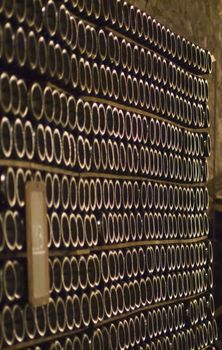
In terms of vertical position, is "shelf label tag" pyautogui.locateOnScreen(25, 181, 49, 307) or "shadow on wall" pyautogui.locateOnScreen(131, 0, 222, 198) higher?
"shadow on wall" pyautogui.locateOnScreen(131, 0, 222, 198)

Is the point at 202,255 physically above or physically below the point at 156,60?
below

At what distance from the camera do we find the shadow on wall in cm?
834

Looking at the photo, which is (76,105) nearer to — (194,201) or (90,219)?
(90,219)

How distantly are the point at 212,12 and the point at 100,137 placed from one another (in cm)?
413

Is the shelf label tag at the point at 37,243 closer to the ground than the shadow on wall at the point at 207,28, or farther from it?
closer to the ground

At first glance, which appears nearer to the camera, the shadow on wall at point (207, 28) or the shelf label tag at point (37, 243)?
the shelf label tag at point (37, 243)

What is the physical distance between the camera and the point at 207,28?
9.33 meters

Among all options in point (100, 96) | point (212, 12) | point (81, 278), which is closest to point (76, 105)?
point (100, 96)

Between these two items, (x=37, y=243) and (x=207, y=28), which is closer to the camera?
(x=37, y=243)

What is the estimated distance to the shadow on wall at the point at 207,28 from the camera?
8.34 meters

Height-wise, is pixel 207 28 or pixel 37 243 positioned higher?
pixel 207 28

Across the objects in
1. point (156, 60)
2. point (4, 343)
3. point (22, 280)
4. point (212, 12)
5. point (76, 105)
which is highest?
point (212, 12)

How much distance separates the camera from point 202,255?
25.1 feet

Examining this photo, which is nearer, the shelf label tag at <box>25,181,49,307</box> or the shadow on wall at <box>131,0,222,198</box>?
the shelf label tag at <box>25,181,49,307</box>
